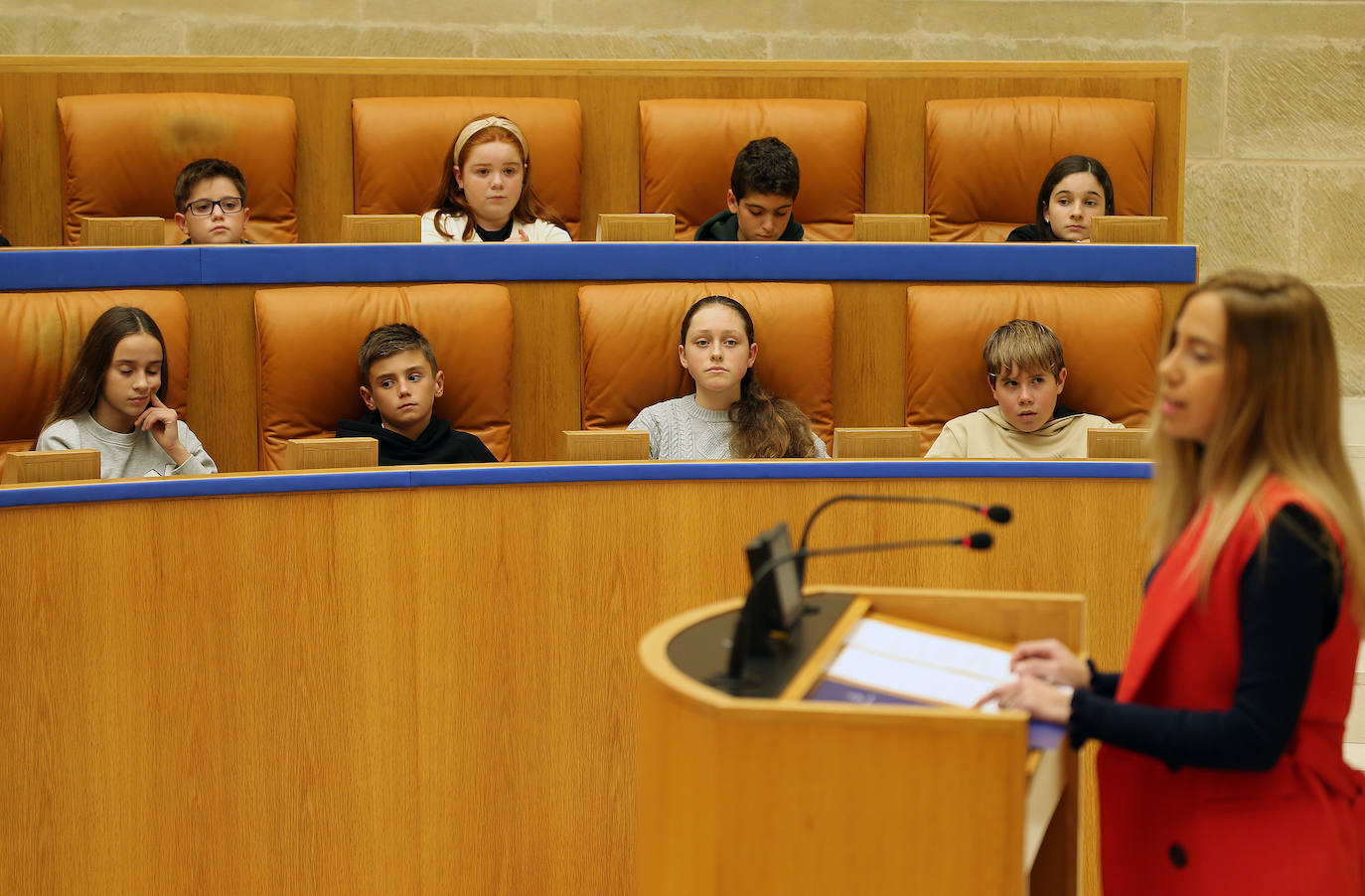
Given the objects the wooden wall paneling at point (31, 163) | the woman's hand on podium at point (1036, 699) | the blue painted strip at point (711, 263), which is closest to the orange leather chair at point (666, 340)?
the blue painted strip at point (711, 263)

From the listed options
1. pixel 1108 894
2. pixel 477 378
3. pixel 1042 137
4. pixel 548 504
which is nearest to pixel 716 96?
pixel 1042 137

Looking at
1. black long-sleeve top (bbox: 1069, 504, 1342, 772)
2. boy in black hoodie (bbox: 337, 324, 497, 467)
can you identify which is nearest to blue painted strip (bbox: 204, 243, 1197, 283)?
boy in black hoodie (bbox: 337, 324, 497, 467)

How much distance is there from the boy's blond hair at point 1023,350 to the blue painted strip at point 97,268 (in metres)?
0.89

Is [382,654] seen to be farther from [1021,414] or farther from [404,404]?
[1021,414]

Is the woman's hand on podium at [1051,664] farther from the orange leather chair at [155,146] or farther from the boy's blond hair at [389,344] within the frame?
the orange leather chair at [155,146]

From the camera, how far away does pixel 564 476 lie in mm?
1279

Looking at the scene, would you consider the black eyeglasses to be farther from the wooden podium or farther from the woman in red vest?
the woman in red vest

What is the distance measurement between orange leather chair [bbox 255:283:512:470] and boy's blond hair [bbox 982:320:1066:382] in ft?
1.81

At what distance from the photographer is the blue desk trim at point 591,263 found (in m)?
1.53

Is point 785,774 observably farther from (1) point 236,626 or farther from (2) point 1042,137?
(2) point 1042,137

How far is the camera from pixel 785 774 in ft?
2.37

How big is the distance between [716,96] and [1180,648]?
4.74 ft

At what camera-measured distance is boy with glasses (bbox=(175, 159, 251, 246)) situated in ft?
5.62

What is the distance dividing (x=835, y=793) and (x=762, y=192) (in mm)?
1175
